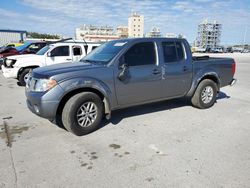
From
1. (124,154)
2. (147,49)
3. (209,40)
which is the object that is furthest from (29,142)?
(209,40)

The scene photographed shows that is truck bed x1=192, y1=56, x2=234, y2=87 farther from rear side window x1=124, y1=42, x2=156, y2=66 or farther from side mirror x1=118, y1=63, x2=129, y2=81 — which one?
side mirror x1=118, y1=63, x2=129, y2=81

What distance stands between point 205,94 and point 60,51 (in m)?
6.27

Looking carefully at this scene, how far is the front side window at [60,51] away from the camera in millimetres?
9305

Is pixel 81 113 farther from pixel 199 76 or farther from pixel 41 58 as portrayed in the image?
pixel 41 58

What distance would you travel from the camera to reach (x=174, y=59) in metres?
5.23

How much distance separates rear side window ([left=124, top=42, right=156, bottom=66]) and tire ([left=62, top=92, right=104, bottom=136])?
1.03 m

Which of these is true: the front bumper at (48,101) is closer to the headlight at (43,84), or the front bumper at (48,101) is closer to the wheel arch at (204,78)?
the headlight at (43,84)

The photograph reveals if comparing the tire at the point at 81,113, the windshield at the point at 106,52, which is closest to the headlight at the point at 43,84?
the tire at the point at 81,113

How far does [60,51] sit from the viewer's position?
945 cm

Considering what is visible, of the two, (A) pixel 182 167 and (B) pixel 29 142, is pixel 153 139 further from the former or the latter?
(B) pixel 29 142

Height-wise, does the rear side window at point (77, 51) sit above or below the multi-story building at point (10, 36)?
below

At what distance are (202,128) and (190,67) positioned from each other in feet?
5.31

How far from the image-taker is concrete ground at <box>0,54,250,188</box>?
284 cm

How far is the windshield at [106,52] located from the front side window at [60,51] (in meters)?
4.70
